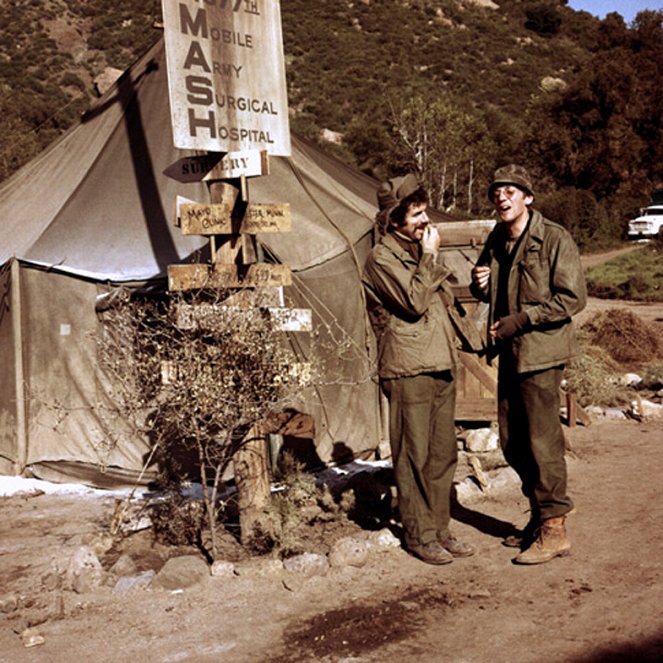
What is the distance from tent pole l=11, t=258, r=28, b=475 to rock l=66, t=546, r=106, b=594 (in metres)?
2.85

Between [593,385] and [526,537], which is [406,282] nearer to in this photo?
[526,537]

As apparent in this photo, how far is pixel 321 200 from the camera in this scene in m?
8.22

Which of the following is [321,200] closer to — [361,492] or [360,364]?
[360,364]

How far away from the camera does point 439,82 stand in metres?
51.1

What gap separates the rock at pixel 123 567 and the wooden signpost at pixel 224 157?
711mm

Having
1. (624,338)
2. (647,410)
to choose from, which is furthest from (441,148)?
(647,410)

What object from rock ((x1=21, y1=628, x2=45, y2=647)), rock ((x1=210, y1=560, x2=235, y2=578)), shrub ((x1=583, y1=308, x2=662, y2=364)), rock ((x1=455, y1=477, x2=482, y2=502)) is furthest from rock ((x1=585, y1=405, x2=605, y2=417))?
rock ((x1=21, y1=628, x2=45, y2=647))

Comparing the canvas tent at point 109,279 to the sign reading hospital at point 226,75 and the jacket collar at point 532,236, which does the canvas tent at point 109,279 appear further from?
the jacket collar at point 532,236

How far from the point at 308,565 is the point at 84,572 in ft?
3.83

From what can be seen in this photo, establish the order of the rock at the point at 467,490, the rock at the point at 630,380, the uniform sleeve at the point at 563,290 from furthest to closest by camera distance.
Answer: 1. the rock at the point at 630,380
2. the rock at the point at 467,490
3. the uniform sleeve at the point at 563,290

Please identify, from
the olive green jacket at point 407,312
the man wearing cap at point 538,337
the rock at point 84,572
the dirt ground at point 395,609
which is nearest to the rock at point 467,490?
the dirt ground at point 395,609

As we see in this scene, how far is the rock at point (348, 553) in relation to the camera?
15.5 feet

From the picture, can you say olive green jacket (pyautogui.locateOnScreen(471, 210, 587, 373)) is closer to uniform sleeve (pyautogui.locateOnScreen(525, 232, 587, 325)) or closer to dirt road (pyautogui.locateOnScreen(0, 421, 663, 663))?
uniform sleeve (pyautogui.locateOnScreen(525, 232, 587, 325))

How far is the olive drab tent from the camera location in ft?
24.5
